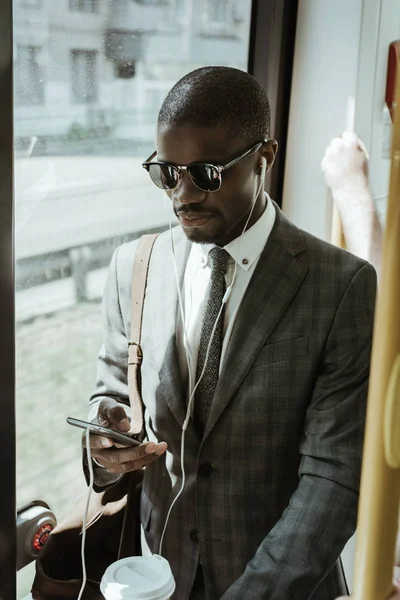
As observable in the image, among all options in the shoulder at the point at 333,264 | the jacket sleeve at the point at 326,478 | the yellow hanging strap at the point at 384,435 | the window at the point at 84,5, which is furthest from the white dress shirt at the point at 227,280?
the yellow hanging strap at the point at 384,435

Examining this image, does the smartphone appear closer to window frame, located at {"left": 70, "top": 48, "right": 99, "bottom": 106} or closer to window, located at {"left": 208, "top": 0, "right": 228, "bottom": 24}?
window frame, located at {"left": 70, "top": 48, "right": 99, "bottom": 106}

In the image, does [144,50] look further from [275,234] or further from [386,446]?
[386,446]

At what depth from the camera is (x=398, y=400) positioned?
36 centimetres

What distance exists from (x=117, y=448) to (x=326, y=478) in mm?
404

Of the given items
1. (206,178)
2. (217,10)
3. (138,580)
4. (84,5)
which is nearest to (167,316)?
(206,178)

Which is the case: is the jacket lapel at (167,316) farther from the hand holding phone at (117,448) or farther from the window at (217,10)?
the window at (217,10)

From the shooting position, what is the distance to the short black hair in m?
1.33

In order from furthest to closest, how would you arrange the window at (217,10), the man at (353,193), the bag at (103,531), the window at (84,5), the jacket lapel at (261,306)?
1. the window at (217,10)
2. the man at (353,193)
3. the window at (84,5)
4. the bag at (103,531)
5. the jacket lapel at (261,306)

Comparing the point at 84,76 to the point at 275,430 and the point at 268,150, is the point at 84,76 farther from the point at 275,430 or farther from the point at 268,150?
the point at 275,430

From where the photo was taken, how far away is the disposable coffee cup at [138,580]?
3.29ft

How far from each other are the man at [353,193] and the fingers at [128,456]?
0.76m

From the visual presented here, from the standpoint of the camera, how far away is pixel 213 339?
1.44 metres

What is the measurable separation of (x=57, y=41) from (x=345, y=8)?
0.93 meters

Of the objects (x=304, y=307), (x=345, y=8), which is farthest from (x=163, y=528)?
(x=345, y=8)
